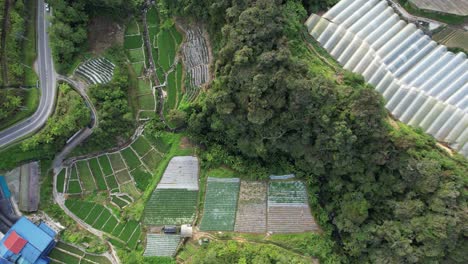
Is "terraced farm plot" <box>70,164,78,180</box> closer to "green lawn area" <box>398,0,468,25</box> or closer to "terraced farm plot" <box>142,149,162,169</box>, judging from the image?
"terraced farm plot" <box>142,149,162,169</box>

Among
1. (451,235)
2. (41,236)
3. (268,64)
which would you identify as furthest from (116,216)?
(451,235)

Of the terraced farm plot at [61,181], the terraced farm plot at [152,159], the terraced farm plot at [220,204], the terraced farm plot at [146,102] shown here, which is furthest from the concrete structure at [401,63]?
the terraced farm plot at [61,181]

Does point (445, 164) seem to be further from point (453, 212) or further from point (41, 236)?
point (41, 236)

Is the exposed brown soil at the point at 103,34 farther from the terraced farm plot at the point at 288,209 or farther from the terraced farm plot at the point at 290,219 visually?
the terraced farm plot at the point at 290,219

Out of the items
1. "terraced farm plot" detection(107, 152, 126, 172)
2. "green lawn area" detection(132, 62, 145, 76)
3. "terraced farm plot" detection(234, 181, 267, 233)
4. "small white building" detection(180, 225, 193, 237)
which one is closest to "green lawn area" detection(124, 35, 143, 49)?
"green lawn area" detection(132, 62, 145, 76)

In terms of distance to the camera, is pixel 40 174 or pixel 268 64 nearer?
pixel 268 64

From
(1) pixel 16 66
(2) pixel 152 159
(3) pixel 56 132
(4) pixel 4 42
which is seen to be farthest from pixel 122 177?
(4) pixel 4 42
